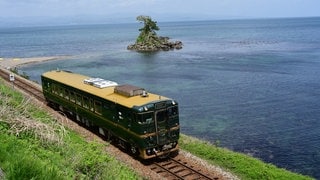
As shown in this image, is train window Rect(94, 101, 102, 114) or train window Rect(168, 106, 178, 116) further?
train window Rect(94, 101, 102, 114)

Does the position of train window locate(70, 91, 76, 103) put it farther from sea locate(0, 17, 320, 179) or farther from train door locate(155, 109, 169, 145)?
sea locate(0, 17, 320, 179)

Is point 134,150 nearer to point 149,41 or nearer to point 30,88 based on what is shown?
point 30,88

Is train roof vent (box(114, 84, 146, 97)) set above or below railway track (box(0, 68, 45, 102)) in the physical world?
above

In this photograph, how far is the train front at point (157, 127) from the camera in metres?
21.0

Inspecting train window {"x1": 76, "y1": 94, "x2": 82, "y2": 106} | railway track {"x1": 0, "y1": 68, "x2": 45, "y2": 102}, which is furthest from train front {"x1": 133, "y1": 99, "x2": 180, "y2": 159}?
railway track {"x1": 0, "y1": 68, "x2": 45, "y2": 102}

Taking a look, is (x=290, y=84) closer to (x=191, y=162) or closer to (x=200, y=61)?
(x=200, y=61)

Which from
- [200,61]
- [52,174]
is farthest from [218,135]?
[200,61]

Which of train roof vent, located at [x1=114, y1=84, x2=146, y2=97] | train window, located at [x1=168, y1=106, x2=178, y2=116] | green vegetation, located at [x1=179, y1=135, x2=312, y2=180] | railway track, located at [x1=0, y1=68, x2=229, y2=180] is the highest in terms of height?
train roof vent, located at [x1=114, y1=84, x2=146, y2=97]

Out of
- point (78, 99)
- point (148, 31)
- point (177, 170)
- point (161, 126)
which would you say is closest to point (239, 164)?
point (177, 170)

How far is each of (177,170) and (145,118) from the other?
3292 mm

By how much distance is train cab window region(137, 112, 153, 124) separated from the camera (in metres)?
20.8

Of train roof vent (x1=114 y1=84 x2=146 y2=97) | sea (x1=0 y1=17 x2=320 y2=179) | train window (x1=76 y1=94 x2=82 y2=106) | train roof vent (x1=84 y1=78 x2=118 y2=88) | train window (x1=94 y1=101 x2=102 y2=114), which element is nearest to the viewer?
train roof vent (x1=114 y1=84 x2=146 y2=97)

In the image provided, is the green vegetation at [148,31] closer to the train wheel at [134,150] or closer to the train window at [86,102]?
the train window at [86,102]

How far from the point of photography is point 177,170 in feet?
67.6
